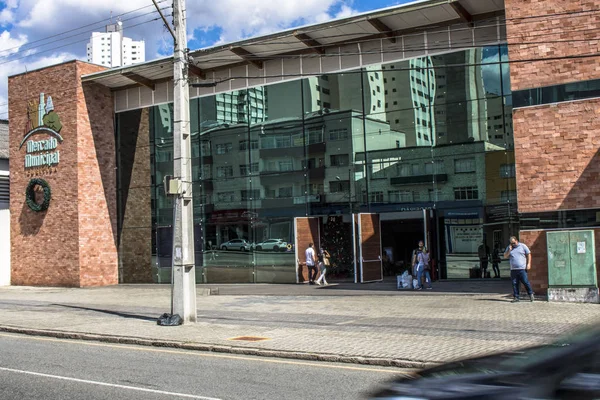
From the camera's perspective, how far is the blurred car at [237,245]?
26.7m

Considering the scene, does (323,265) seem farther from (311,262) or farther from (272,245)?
(272,245)

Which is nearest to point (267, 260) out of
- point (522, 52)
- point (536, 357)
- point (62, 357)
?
point (522, 52)

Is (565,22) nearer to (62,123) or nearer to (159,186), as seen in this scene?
(159,186)

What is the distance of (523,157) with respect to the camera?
58.4 feet

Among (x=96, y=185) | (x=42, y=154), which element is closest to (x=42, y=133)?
(x=42, y=154)

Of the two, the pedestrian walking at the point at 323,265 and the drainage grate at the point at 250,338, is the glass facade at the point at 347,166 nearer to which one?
the pedestrian walking at the point at 323,265

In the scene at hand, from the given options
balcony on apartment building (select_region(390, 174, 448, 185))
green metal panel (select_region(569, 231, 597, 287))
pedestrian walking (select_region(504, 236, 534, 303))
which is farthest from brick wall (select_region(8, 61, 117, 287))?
green metal panel (select_region(569, 231, 597, 287))

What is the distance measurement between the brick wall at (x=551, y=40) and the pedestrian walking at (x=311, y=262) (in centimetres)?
979

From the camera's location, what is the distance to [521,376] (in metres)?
3.86

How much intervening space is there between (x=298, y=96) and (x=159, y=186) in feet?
25.9

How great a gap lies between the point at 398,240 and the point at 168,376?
20.8 m

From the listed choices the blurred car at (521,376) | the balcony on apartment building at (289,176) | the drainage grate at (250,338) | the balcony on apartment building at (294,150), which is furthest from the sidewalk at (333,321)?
the balcony on apartment building at (294,150)

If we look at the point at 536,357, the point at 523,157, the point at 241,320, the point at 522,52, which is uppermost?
the point at 522,52

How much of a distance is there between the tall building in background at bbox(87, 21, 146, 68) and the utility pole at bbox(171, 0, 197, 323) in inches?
449
